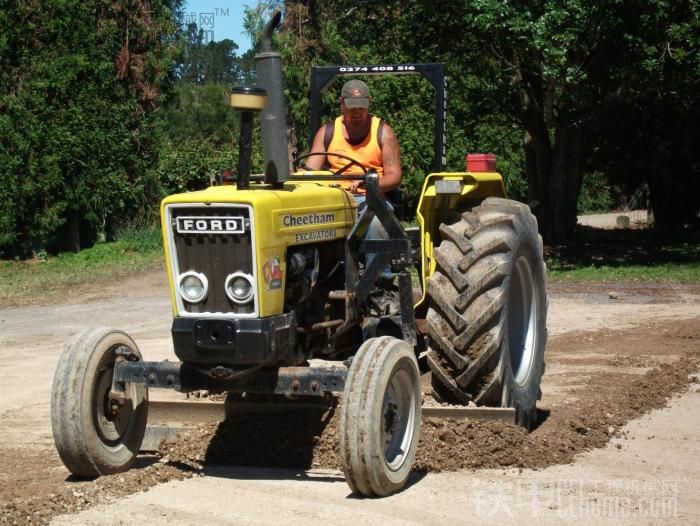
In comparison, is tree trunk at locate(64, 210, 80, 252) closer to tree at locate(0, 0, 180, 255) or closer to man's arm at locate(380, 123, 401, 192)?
tree at locate(0, 0, 180, 255)

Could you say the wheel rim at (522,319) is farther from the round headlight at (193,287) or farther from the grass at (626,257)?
the grass at (626,257)

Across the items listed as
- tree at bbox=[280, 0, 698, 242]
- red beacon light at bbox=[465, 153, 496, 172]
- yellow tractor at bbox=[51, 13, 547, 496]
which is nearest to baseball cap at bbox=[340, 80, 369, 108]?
yellow tractor at bbox=[51, 13, 547, 496]

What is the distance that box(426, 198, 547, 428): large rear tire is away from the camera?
692 centimetres

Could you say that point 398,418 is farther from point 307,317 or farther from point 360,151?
point 360,151

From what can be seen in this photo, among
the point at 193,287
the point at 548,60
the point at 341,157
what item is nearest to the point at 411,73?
the point at 341,157

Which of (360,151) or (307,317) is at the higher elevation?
(360,151)

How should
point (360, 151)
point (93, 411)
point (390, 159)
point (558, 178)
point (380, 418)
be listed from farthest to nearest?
1. point (558, 178)
2. point (360, 151)
3. point (390, 159)
4. point (93, 411)
5. point (380, 418)

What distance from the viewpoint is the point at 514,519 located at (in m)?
5.50

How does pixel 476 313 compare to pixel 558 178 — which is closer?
pixel 476 313

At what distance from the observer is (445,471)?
21.3 ft

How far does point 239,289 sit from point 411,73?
2757mm

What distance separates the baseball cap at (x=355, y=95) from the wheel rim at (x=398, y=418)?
218cm

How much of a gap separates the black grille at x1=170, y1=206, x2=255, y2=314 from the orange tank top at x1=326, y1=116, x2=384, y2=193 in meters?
1.74

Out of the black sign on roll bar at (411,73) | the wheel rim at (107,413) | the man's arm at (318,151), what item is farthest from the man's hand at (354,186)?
the wheel rim at (107,413)
